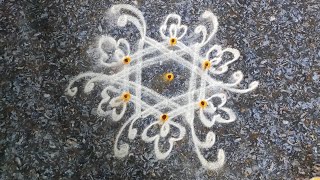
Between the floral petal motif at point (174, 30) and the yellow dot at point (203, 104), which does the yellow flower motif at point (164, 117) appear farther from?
the floral petal motif at point (174, 30)

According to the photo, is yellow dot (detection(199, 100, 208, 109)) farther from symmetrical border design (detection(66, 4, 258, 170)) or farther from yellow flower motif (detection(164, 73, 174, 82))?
yellow flower motif (detection(164, 73, 174, 82))

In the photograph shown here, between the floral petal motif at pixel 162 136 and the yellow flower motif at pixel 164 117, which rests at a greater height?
the yellow flower motif at pixel 164 117

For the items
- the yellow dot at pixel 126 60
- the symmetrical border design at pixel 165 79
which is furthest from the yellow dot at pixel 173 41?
the yellow dot at pixel 126 60

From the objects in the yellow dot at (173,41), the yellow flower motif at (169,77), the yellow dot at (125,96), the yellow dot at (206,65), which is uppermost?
the yellow dot at (173,41)

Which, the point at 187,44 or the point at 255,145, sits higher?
the point at 187,44

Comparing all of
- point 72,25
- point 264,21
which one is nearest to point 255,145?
point 264,21

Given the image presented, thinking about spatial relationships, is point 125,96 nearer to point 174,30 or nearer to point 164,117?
point 164,117

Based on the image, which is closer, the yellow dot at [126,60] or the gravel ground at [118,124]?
the gravel ground at [118,124]

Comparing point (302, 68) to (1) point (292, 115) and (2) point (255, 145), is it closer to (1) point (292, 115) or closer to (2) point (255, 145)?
(1) point (292, 115)
